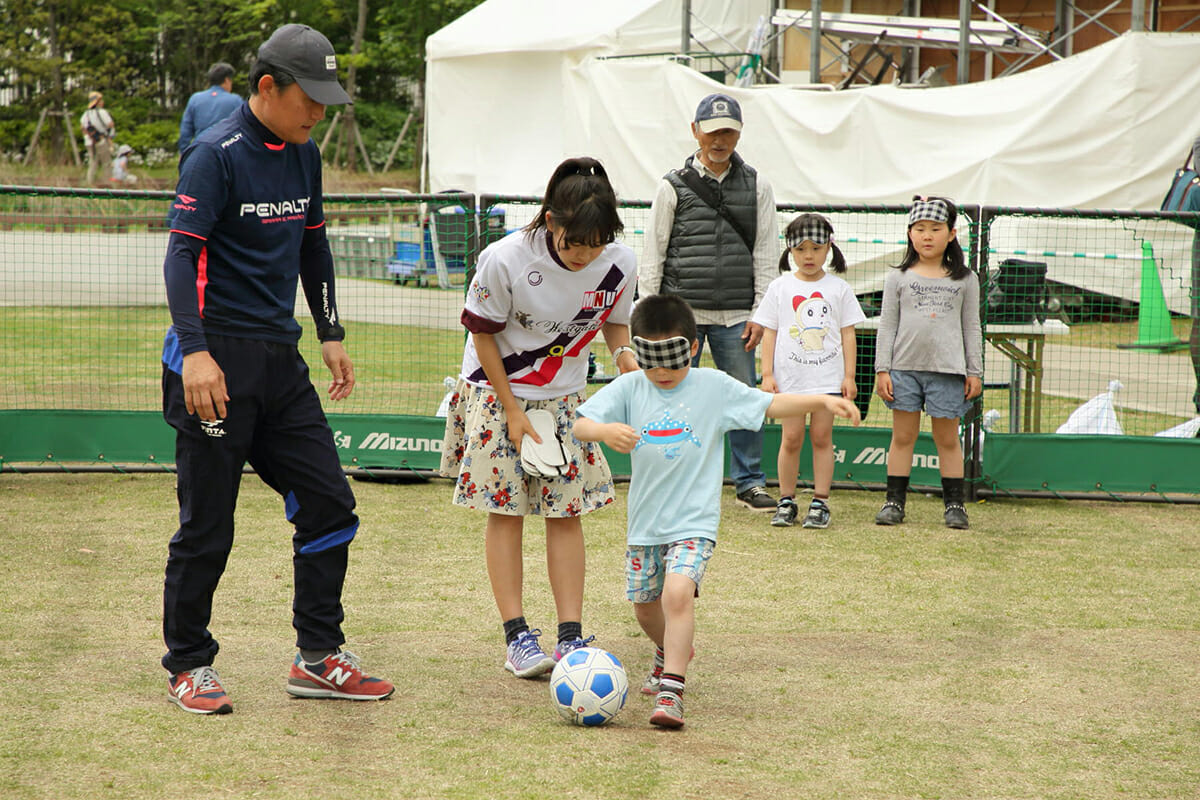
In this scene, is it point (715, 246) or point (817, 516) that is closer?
point (817, 516)

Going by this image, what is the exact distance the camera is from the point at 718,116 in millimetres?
6742

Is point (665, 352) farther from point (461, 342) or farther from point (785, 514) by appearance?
point (461, 342)

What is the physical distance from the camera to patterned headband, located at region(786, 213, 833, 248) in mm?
6707

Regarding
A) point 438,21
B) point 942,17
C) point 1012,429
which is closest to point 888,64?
point 942,17

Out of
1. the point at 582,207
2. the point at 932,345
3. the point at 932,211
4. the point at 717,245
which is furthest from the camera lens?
the point at 717,245

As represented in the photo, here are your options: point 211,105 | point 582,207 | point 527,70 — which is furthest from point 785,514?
point 527,70

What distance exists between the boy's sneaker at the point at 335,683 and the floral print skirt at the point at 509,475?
2.16ft

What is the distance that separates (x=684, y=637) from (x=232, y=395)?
158 centimetres

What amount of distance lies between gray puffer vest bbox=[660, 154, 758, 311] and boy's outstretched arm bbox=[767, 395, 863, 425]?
296 centimetres

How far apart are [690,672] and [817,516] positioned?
2.39 metres

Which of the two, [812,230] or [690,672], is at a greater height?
[812,230]

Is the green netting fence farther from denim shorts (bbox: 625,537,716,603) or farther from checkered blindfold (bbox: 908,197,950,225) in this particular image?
denim shorts (bbox: 625,537,716,603)

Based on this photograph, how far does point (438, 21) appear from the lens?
1356 inches

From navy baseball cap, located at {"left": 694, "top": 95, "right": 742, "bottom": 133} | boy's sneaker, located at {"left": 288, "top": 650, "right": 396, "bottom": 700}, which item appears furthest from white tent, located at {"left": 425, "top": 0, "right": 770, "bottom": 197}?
boy's sneaker, located at {"left": 288, "top": 650, "right": 396, "bottom": 700}
